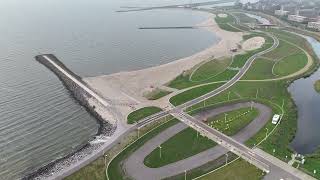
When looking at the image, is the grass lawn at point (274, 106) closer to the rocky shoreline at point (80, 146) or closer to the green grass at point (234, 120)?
the green grass at point (234, 120)

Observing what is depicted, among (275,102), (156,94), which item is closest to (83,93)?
(156,94)

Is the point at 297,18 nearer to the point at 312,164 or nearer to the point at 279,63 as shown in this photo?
the point at 279,63

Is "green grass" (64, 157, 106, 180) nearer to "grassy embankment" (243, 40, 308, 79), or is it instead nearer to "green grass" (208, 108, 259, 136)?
"green grass" (208, 108, 259, 136)

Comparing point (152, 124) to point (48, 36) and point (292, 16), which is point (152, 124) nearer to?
point (48, 36)

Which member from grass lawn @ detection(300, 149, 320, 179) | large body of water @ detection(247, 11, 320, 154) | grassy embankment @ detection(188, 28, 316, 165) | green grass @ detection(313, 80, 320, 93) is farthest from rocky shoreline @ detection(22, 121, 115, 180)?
green grass @ detection(313, 80, 320, 93)

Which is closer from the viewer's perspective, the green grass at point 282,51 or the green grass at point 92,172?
the green grass at point 92,172

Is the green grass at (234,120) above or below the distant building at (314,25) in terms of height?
above

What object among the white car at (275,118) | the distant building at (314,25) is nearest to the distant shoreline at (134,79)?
the white car at (275,118)

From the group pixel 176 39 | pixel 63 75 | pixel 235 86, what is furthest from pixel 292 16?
pixel 63 75

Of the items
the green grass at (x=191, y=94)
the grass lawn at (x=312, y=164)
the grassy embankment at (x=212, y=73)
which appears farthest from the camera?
the grassy embankment at (x=212, y=73)
